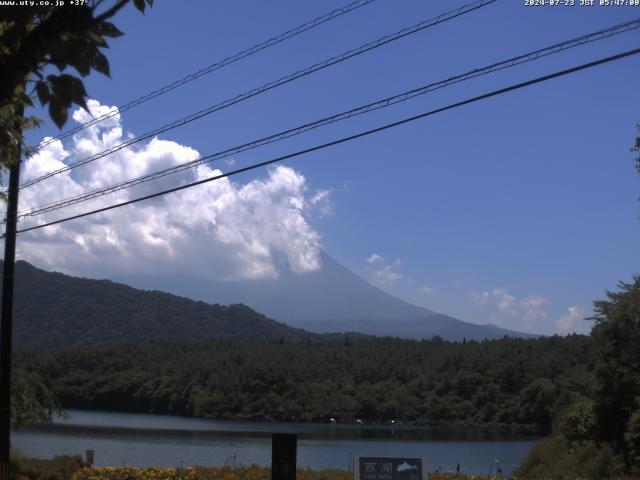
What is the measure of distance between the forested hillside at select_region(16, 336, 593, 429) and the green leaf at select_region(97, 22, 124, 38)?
80899mm

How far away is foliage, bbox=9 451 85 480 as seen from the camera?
1763cm

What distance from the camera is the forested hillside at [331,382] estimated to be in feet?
290

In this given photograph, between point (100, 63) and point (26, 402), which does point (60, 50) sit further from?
point (26, 402)

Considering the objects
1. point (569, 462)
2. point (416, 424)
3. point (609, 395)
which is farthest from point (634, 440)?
point (416, 424)

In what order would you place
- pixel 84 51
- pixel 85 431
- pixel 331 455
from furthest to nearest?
pixel 85 431
pixel 331 455
pixel 84 51

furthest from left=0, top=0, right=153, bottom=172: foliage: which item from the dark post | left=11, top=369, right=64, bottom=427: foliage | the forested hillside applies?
the forested hillside

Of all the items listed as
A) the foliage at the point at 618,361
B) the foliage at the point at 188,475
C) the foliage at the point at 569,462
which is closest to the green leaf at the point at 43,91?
the foliage at the point at 188,475

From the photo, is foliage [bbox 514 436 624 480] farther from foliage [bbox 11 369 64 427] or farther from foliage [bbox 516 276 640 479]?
foliage [bbox 11 369 64 427]

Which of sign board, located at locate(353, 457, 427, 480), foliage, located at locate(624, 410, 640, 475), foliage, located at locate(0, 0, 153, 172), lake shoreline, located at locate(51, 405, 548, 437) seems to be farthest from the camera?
lake shoreline, located at locate(51, 405, 548, 437)

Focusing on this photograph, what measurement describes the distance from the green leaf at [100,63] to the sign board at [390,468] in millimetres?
6145

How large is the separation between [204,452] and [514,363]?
53963mm

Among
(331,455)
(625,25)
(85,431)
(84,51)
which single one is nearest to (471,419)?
(85,431)

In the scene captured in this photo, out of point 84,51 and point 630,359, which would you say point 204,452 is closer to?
point 630,359

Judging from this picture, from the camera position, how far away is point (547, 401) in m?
79.8
